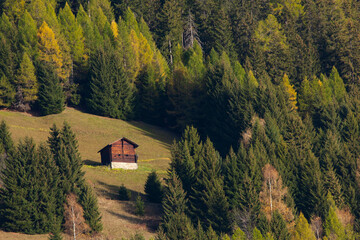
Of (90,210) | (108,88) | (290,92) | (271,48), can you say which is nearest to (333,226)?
(90,210)

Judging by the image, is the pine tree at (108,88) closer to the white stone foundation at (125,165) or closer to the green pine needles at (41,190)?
the white stone foundation at (125,165)

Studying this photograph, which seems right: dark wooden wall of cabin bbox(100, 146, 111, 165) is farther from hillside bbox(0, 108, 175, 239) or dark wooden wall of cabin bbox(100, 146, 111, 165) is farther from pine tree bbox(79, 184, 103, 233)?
pine tree bbox(79, 184, 103, 233)

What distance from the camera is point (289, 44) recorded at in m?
127

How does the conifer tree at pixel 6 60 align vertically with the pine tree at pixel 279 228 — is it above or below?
above

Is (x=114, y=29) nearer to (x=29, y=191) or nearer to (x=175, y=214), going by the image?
(x=29, y=191)

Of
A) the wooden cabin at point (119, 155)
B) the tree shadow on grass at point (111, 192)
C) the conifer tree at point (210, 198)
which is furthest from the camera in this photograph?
the wooden cabin at point (119, 155)

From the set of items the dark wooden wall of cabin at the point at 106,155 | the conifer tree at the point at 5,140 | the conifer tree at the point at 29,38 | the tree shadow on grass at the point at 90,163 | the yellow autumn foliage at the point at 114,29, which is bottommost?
the tree shadow on grass at the point at 90,163

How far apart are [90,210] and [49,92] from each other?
41.3m

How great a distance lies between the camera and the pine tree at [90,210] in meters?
58.5

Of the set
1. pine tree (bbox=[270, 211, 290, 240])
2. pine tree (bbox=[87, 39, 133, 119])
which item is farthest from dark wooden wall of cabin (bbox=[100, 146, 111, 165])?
pine tree (bbox=[270, 211, 290, 240])

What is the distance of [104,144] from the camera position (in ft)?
291

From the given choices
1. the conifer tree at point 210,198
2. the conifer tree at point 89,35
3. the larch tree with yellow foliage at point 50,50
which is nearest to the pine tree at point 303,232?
the conifer tree at point 210,198

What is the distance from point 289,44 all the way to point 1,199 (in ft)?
264

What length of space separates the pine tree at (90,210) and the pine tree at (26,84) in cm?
3975
